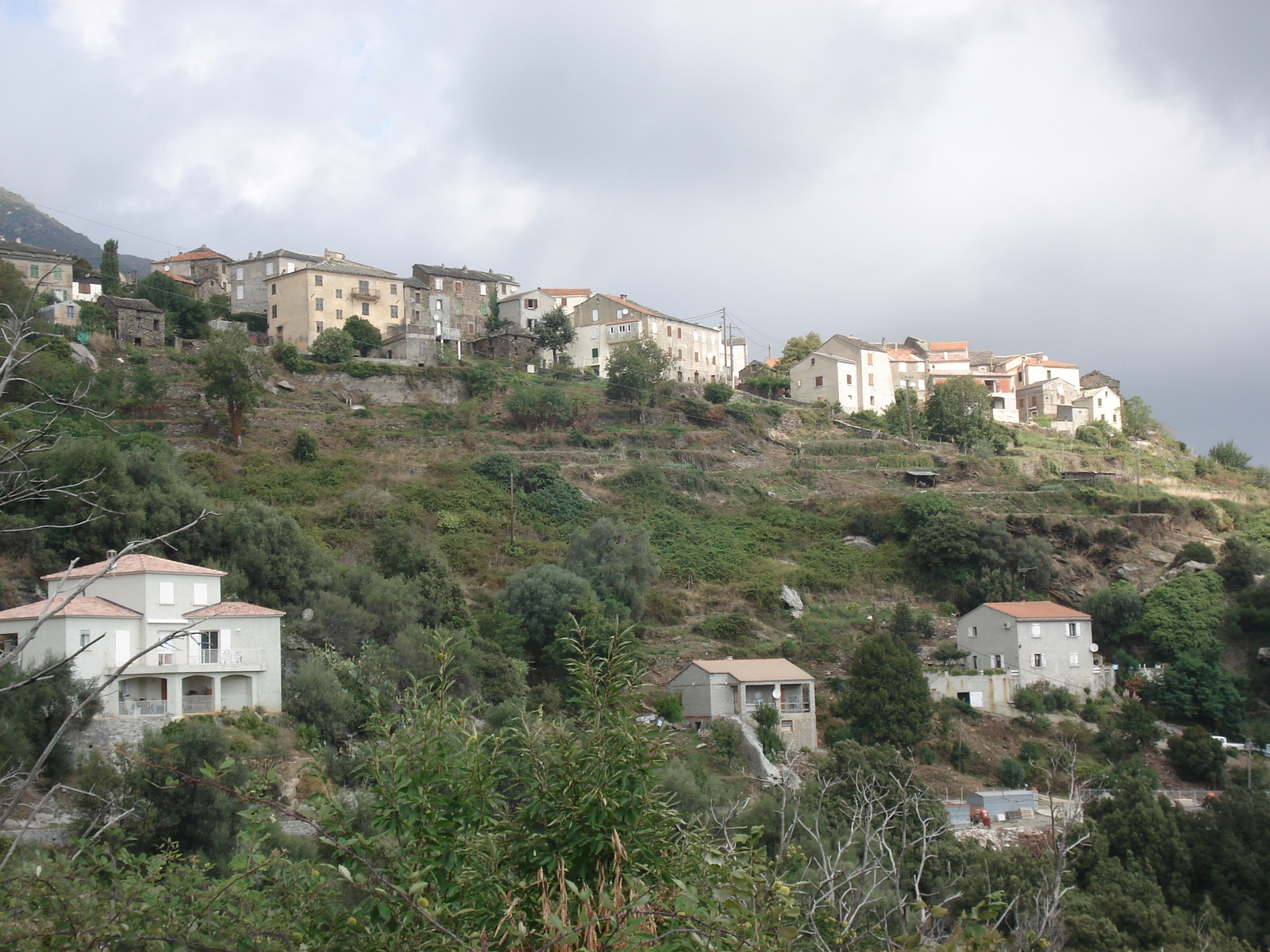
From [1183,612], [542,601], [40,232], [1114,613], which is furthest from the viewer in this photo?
[40,232]

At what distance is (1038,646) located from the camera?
130 ft

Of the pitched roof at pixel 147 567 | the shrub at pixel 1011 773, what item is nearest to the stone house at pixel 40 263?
the pitched roof at pixel 147 567

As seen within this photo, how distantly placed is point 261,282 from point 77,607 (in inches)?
1580

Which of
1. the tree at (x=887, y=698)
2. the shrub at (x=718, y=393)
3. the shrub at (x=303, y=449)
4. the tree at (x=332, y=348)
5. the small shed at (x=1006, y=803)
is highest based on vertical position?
the tree at (x=332, y=348)

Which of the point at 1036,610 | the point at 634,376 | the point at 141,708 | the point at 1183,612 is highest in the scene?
the point at 634,376

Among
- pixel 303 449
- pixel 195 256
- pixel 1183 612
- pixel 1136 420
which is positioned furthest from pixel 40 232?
pixel 1183 612

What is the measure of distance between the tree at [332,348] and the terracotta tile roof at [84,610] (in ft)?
88.4

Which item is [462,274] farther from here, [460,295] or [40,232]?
[40,232]

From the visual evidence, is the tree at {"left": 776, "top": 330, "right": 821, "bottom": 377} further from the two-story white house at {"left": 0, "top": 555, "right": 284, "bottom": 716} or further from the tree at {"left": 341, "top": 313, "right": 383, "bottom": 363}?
the two-story white house at {"left": 0, "top": 555, "right": 284, "bottom": 716}

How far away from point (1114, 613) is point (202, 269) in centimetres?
5627

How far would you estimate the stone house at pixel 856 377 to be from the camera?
65250 mm

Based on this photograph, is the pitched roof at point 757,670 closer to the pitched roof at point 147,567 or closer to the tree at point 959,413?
the pitched roof at point 147,567

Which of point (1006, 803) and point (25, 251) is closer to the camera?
point (1006, 803)

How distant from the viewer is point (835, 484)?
54219 mm
